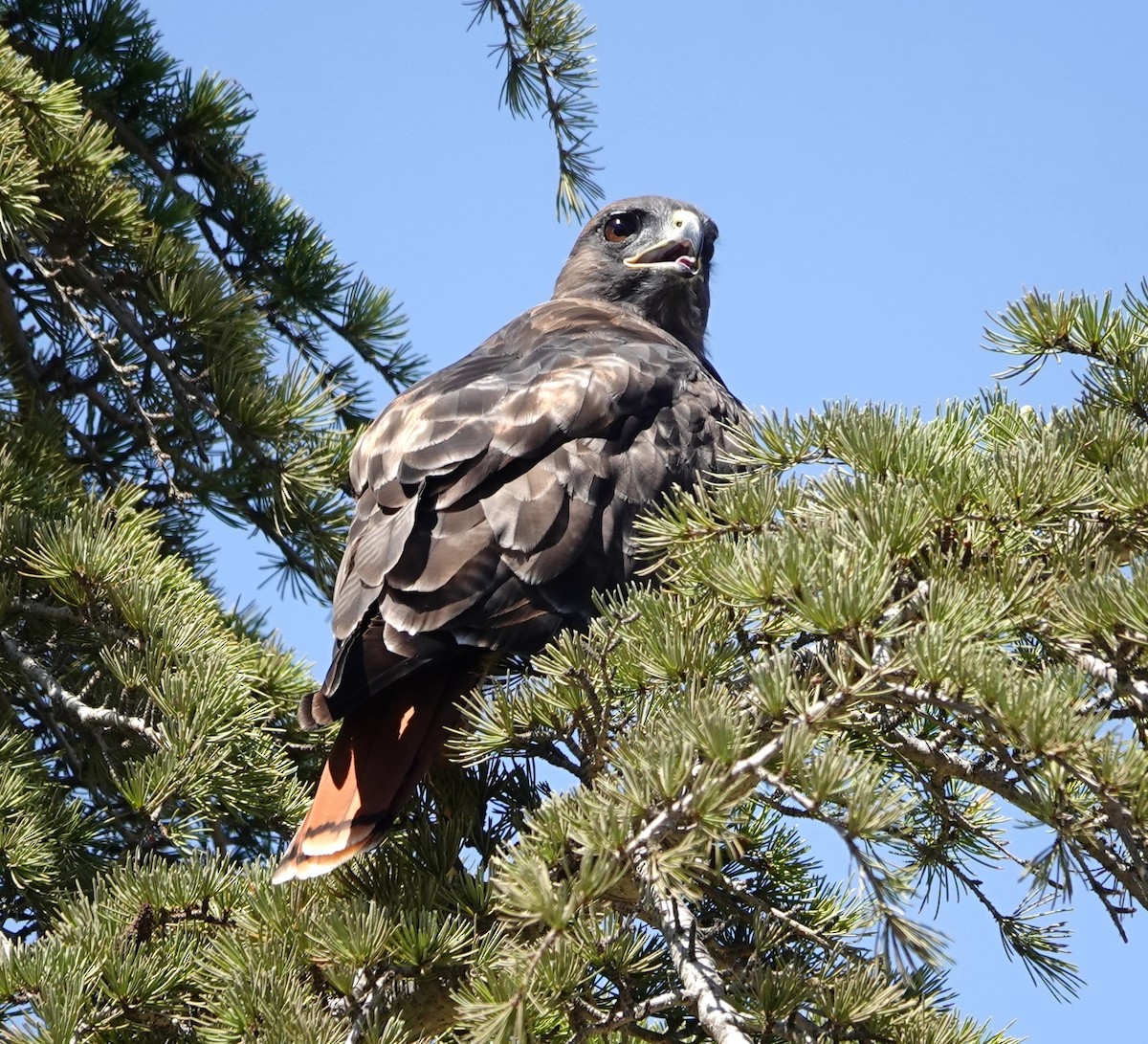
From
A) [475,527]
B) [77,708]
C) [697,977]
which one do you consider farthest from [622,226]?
[697,977]

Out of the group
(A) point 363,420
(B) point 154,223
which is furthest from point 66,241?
(A) point 363,420

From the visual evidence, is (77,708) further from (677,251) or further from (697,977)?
(677,251)

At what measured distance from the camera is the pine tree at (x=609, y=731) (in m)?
1.90

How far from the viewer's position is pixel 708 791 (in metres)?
1.86

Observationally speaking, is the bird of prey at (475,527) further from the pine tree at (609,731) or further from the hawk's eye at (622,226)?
the hawk's eye at (622,226)

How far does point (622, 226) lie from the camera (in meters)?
5.32

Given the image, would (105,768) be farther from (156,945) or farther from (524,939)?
(524,939)

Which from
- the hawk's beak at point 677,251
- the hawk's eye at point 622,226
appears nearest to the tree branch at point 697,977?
the hawk's beak at point 677,251

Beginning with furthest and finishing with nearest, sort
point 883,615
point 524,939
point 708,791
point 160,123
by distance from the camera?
1. point 160,123
2. point 524,939
3. point 883,615
4. point 708,791

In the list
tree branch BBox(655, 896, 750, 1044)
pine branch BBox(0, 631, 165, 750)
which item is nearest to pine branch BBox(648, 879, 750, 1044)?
tree branch BBox(655, 896, 750, 1044)

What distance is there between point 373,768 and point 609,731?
66 cm

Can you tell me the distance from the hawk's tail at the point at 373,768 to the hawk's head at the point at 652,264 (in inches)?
96.4

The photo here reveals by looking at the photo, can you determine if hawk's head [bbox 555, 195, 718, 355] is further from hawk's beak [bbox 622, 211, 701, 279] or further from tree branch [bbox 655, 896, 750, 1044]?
tree branch [bbox 655, 896, 750, 1044]

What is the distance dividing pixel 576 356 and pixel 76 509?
133 cm
